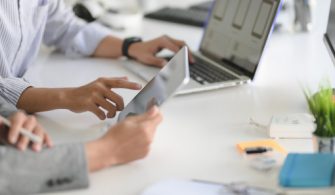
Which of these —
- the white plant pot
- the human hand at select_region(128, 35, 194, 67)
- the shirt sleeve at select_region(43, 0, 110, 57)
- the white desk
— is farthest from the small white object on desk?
the shirt sleeve at select_region(43, 0, 110, 57)

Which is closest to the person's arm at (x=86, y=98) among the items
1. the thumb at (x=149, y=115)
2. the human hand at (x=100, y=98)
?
the human hand at (x=100, y=98)

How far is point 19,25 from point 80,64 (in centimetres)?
22

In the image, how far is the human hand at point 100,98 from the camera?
1394 millimetres

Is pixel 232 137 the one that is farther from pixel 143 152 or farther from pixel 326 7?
pixel 326 7

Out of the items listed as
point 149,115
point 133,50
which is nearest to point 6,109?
point 149,115

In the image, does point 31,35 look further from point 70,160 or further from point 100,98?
point 70,160

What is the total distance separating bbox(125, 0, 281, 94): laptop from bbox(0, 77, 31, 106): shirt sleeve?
1.11 ft

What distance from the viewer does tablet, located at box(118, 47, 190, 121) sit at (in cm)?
117

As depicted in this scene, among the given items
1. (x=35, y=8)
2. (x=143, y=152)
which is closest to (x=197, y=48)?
(x=35, y=8)

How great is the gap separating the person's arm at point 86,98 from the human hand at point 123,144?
193 millimetres

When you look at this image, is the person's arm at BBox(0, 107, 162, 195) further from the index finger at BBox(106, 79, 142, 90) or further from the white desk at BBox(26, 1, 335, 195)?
the index finger at BBox(106, 79, 142, 90)

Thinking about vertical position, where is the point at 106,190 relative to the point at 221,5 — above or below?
below

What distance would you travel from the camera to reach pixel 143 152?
3.92ft

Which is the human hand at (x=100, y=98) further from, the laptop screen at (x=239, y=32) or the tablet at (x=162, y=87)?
the laptop screen at (x=239, y=32)
